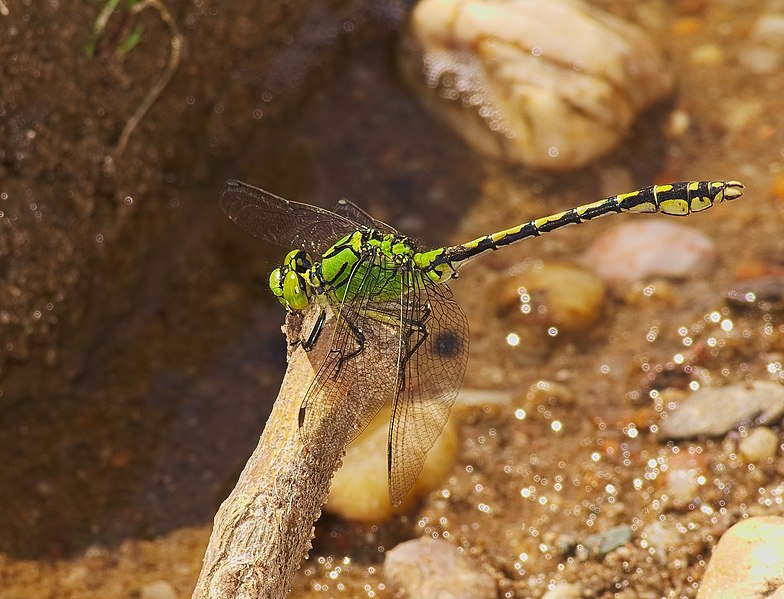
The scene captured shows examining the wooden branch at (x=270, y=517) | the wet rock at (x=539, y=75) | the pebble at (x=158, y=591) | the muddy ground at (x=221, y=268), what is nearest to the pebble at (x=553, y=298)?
the muddy ground at (x=221, y=268)

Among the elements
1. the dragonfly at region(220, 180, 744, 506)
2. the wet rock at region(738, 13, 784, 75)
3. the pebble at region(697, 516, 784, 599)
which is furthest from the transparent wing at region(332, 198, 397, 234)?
the wet rock at region(738, 13, 784, 75)

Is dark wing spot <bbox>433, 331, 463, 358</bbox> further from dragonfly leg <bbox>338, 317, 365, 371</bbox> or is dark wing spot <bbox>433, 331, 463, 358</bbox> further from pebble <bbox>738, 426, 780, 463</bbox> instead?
pebble <bbox>738, 426, 780, 463</bbox>

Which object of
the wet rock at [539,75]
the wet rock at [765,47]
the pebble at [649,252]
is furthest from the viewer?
the wet rock at [765,47]

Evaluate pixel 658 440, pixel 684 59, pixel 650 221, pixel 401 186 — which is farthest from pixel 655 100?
pixel 658 440

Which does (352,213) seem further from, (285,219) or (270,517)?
(270,517)

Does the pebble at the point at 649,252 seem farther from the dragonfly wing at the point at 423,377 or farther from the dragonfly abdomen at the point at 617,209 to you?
the dragonfly wing at the point at 423,377

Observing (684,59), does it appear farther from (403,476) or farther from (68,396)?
(68,396)
